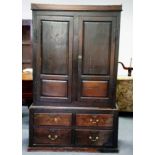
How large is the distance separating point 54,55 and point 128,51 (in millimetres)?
2601

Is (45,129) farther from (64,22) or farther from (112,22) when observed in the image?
(112,22)

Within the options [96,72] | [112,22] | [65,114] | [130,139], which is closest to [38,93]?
[65,114]

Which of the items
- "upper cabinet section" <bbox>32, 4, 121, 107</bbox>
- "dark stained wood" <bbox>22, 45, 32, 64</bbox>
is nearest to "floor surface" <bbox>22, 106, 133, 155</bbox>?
"upper cabinet section" <bbox>32, 4, 121, 107</bbox>

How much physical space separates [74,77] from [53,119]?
56cm

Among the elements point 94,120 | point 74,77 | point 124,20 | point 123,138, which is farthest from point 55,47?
point 124,20

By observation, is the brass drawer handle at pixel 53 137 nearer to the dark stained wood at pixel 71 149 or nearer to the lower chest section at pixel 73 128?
the lower chest section at pixel 73 128

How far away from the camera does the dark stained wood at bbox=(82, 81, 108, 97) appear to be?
2820 mm

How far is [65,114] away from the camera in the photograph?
9.36 ft

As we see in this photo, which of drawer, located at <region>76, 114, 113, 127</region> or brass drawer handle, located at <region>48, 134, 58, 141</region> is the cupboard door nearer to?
drawer, located at <region>76, 114, 113, 127</region>

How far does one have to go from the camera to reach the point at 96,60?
2773 mm

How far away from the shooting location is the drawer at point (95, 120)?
285cm

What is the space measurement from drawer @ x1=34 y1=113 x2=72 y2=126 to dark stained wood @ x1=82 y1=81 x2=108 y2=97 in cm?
34
